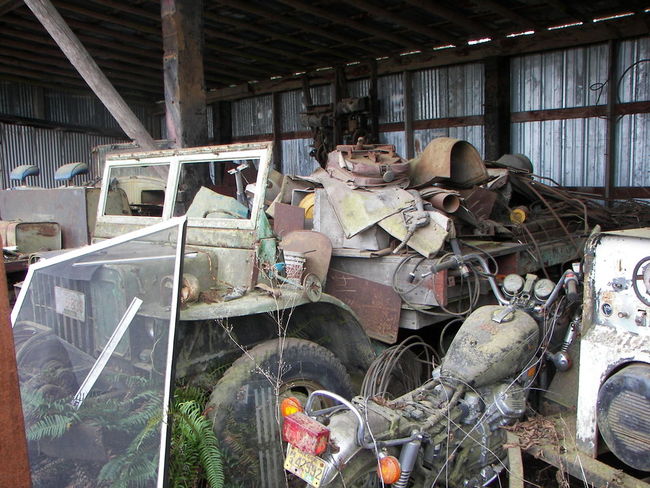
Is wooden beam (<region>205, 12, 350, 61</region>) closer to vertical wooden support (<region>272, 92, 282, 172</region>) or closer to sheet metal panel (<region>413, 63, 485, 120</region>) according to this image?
sheet metal panel (<region>413, 63, 485, 120</region>)

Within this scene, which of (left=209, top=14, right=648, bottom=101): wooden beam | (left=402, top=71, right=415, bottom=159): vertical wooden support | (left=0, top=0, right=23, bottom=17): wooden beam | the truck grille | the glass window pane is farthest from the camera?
(left=402, top=71, right=415, bottom=159): vertical wooden support

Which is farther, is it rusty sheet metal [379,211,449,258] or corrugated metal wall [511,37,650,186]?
corrugated metal wall [511,37,650,186]

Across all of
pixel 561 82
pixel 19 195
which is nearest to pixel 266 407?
pixel 19 195

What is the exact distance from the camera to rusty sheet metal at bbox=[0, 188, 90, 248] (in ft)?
17.4

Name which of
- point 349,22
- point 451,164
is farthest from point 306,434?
point 349,22

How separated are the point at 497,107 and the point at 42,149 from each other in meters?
10.9

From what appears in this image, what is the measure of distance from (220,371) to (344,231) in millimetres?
1644

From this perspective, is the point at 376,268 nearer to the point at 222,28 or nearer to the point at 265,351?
the point at 265,351

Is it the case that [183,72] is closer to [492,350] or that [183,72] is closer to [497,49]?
[492,350]

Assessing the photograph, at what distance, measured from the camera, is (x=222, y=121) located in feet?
46.9

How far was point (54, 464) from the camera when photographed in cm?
233

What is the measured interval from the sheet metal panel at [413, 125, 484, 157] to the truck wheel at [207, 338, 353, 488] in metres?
7.35

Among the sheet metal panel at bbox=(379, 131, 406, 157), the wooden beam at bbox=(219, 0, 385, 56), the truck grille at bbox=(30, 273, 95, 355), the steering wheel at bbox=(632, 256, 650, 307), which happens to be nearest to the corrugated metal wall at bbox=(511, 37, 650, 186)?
the sheet metal panel at bbox=(379, 131, 406, 157)

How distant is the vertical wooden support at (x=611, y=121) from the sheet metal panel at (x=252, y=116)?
297 inches
